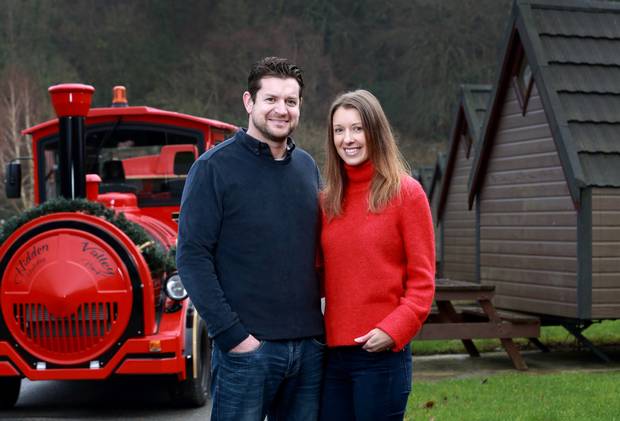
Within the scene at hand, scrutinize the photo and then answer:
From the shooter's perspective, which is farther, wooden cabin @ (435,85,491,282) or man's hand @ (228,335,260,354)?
wooden cabin @ (435,85,491,282)

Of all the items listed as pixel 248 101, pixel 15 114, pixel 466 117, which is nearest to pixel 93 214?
pixel 248 101

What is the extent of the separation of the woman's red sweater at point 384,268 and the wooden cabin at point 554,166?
22.6ft

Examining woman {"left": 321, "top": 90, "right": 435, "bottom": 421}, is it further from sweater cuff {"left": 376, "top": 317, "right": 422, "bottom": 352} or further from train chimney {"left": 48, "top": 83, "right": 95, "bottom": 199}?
train chimney {"left": 48, "top": 83, "right": 95, "bottom": 199}

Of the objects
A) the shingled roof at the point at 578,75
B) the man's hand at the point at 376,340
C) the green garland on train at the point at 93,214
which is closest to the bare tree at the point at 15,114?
the shingled roof at the point at 578,75

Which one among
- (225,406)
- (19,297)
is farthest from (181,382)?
(225,406)

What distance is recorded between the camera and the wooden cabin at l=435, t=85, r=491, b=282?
21219 mm

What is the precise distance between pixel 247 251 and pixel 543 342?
9.50 m

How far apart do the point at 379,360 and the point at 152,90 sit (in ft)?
165

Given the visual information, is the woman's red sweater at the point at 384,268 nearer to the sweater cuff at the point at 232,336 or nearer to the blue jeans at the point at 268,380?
the blue jeans at the point at 268,380

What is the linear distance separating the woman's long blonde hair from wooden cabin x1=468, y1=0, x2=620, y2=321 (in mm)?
6852

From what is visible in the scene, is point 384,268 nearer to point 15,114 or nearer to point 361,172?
point 361,172

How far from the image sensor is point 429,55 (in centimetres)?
5225

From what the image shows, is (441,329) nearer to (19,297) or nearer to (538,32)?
(538,32)

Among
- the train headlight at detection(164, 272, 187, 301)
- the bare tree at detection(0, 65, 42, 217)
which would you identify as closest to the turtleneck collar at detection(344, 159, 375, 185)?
the train headlight at detection(164, 272, 187, 301)
